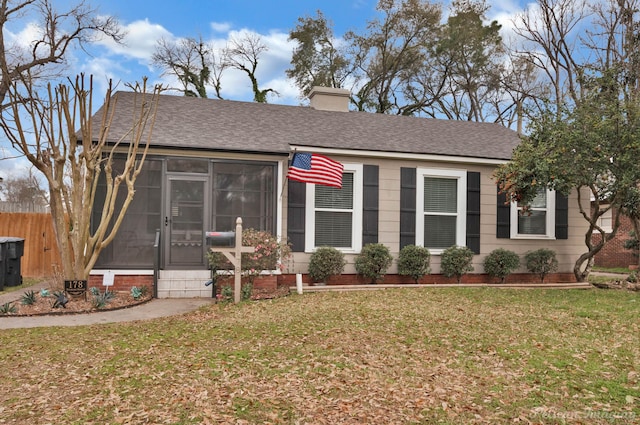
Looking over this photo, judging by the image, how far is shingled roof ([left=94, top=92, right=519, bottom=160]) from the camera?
1030cm

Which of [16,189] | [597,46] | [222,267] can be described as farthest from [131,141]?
[16,189]

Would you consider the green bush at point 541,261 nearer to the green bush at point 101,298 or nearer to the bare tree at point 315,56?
the green bush at point 101,298

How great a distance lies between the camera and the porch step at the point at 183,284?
9477 mm

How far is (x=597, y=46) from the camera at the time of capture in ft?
56.6

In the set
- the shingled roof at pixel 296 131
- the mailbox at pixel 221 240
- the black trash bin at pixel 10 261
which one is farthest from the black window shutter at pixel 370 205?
the black trash bin at pixel 10 261

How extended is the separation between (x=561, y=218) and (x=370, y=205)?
4.70 m

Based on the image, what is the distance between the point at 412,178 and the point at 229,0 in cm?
563

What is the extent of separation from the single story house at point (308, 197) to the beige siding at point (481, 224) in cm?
2

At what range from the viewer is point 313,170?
31.8ft

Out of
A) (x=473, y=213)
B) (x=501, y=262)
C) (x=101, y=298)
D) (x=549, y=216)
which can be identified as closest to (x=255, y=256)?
(x=101, y=298)

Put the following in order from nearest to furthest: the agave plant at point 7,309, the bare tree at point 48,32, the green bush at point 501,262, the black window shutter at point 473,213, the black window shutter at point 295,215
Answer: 1. the agave plant at point 7,309
2. the black window shutter at point 295,215
3. the green bush at point 501,262
4. the black window shutter at point 473,213
5. the bare tree at point 48,32

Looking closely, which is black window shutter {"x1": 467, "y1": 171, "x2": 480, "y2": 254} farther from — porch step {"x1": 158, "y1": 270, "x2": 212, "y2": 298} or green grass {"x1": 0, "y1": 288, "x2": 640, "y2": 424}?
porch step {"x1": 158, "y1": 270, "x2": 212, "y2": 298}

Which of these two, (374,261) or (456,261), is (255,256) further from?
(456,261)

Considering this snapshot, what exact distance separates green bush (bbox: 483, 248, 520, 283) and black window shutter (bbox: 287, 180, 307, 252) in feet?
14.0
